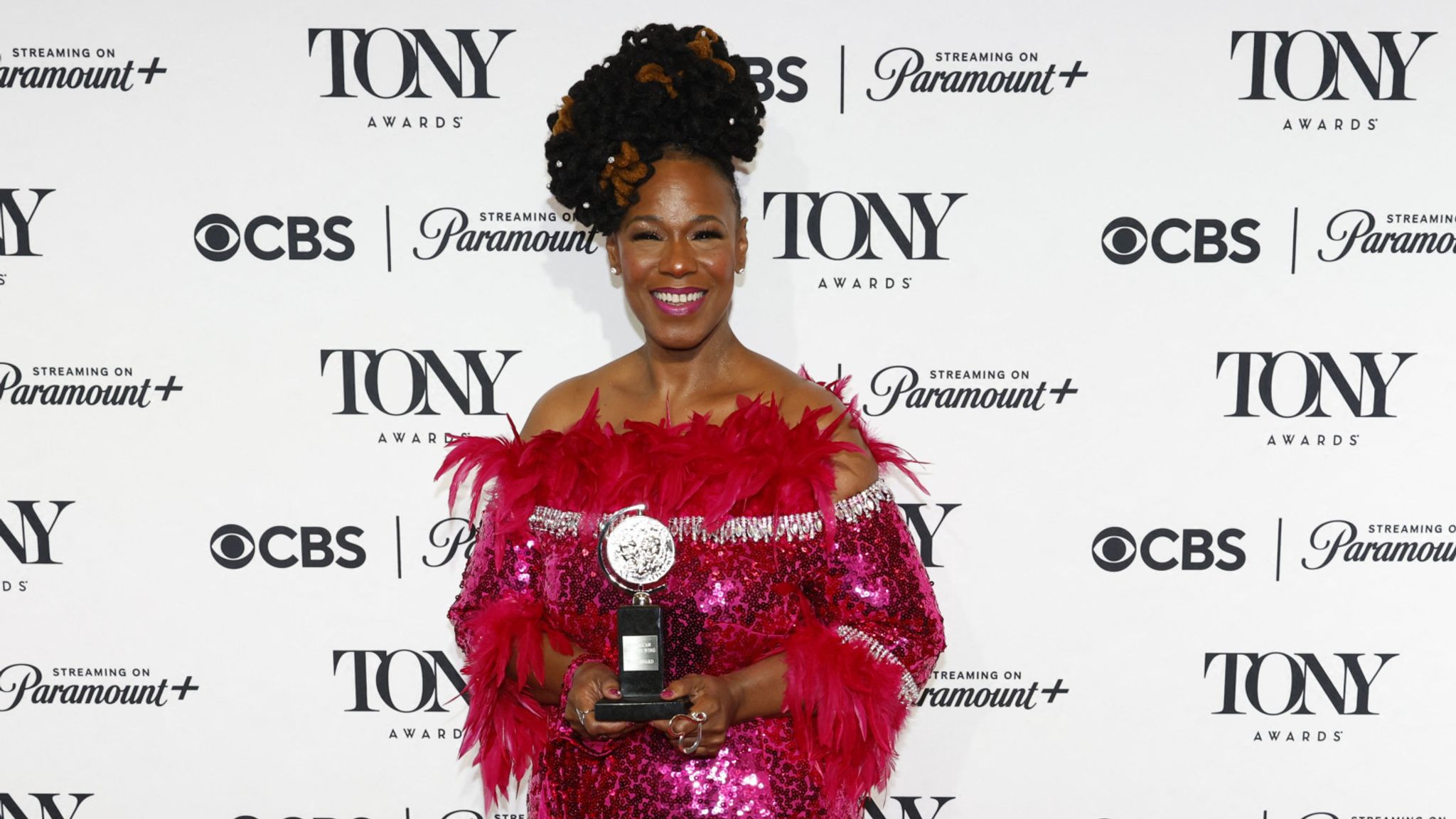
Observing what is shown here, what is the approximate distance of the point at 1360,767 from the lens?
7.31ft

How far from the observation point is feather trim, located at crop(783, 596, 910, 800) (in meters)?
1.58

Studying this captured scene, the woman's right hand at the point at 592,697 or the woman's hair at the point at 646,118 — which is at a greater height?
the woman's hair at the point at 646,118

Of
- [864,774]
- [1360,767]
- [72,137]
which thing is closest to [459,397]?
[72,137]

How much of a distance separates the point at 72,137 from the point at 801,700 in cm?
167

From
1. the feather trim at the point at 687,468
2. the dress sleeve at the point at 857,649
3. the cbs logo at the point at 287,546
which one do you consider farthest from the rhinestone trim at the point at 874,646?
the cbs logo at the point at 287,546

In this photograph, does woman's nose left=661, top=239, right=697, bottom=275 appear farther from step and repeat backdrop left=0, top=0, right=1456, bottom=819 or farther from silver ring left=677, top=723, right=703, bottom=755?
silver ring left=677, top=723, right=703, bottom=755

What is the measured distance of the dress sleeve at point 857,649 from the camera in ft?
5.20

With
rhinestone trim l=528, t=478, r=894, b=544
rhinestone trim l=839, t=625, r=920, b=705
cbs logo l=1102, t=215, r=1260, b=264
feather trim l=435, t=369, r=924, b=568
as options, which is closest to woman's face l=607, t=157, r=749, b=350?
feather trim l=435, t=369, r=924, b=568

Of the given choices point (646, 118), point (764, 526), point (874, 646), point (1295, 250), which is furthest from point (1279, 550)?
point (646, 118)

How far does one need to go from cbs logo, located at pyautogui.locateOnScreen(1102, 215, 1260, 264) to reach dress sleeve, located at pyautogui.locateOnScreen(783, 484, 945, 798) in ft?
2.49

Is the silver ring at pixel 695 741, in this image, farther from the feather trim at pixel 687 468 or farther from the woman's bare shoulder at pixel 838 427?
the woman's bare shoulder at pixel 838 427

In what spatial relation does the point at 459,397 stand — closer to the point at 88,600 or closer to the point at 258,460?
the point at 258,460

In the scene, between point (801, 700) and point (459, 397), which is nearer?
point (801, 700)

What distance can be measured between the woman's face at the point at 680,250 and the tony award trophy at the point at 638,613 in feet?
0.94
